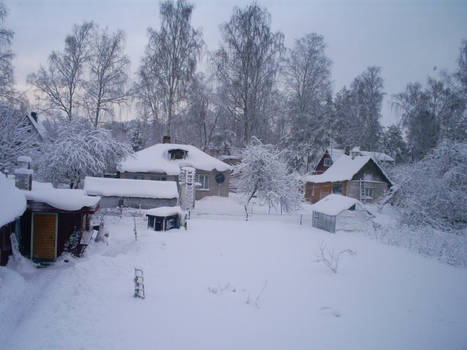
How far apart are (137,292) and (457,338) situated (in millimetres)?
7984

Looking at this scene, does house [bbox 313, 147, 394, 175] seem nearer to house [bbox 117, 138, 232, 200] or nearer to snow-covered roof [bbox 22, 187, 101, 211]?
house [bbox 117, 138, 232, 200]

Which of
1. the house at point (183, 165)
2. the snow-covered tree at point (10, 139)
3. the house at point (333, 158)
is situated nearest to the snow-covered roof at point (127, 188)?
the snow-covered tree at point (10, 139)

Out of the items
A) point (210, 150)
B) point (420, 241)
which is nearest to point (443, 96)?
point (420, 241)

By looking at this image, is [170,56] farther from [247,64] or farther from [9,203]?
[9,203]

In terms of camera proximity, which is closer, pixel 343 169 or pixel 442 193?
pixel 442 193

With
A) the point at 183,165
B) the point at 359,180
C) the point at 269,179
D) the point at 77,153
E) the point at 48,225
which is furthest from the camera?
the point at 359,180

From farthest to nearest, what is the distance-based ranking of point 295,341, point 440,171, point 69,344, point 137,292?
1. point 440,171
2. point 137,292
3. point 295,341
4. point 69,344

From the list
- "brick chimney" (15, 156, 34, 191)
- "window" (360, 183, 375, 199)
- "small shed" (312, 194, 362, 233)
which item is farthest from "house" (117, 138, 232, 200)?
"brick chimney" (15, 156, 34, 191)

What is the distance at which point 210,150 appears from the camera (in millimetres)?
40219

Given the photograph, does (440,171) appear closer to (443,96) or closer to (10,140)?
(443,96)

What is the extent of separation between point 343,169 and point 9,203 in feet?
94.1

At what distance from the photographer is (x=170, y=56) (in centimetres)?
2836

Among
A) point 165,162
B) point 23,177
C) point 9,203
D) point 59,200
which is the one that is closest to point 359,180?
point 165,162

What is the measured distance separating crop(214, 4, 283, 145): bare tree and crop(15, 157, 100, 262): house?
68.9 ft
